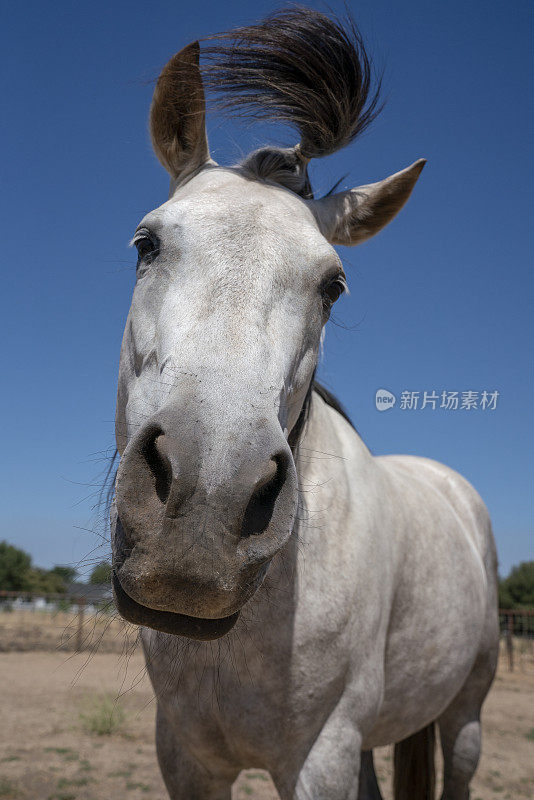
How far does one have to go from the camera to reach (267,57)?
2227 millimetres

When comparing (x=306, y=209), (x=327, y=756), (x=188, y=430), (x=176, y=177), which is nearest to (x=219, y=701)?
(x=327, y=756)

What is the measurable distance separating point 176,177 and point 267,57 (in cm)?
58

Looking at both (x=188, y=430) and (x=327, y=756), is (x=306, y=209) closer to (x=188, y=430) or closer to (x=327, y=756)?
(x=188, y=430)

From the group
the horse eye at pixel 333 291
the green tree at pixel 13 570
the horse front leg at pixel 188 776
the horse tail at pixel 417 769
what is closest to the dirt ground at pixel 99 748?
the horse front leg at pixel 188 776

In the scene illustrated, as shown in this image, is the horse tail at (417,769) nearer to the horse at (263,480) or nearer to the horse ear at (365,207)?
the horse at (263,480)

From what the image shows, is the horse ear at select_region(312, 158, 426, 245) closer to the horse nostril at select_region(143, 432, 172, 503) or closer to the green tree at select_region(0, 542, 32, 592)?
the horse nostril at select_region(143, 432, 172, 503)

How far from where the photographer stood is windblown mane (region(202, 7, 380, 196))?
2211mm

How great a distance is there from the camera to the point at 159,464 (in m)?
1.29

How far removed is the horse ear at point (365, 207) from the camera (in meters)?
2.38

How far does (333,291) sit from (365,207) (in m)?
0.60

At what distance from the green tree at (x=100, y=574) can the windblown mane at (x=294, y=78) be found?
1.52 meters

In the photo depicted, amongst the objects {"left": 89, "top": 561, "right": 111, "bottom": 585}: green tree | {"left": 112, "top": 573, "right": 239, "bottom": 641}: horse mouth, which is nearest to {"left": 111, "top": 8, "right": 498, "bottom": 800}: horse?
{"left": 112, "top": 573, "right": 239, "bottom": 641}: horse mouth

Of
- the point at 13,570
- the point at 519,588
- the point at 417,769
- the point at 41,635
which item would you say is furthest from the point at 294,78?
the point at 13,570

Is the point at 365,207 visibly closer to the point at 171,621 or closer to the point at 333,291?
the point at 333,291
